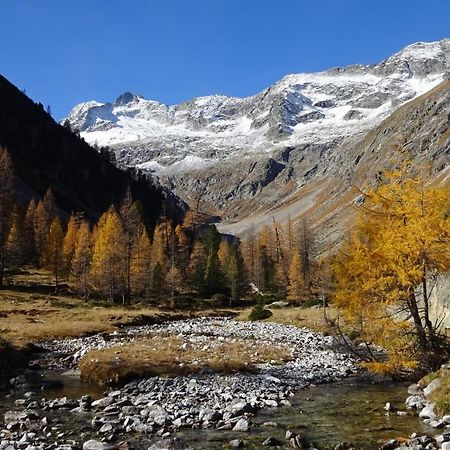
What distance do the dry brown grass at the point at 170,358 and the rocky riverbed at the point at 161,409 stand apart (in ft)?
3.47

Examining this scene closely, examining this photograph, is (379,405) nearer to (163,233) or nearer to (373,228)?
(373,228)

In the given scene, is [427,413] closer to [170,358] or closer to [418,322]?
[418,322]

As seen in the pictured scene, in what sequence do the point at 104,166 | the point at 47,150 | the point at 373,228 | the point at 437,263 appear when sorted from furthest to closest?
the point at 104,166 → the point at 47,150 → the point at 373,228 → the point at 437,263

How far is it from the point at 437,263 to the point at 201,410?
1025 cm

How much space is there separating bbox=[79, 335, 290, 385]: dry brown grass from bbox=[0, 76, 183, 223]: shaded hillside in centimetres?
11337

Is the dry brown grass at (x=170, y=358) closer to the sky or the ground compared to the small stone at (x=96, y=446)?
closer to the ground

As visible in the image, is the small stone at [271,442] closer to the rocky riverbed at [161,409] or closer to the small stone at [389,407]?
the rocky riverbed at [161,409]

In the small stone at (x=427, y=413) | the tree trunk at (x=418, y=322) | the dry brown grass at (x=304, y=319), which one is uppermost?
the tree trunk at (x=418, y=322)

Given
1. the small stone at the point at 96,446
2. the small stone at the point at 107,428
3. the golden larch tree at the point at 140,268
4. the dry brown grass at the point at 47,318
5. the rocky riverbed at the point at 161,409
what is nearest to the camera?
the small stone at the point at 96,446

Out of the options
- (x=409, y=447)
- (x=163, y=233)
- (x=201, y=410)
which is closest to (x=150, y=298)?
(x=163, y=233)

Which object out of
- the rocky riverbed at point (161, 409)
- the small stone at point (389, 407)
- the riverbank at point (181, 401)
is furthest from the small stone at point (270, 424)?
the small stone at point (389, 407)

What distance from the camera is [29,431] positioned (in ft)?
50.9

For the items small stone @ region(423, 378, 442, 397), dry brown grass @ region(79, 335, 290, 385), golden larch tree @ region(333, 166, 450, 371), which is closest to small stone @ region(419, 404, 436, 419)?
small stone @ region(423, 378, 442, 397)

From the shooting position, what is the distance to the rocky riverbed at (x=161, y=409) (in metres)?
14.7
